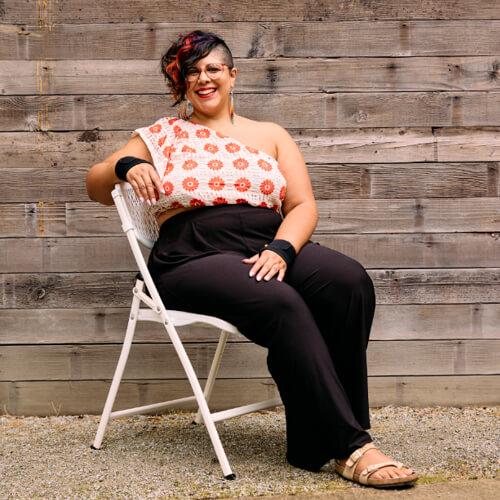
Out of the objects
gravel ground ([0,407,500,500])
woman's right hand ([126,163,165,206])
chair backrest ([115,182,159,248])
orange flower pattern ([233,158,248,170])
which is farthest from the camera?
chair backrest ([115,182,159,248])

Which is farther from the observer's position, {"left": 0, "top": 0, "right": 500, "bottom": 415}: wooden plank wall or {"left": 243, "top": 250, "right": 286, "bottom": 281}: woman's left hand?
{"left": 0, "top": 0, "right": 500, "bottom": 415}: wooden plank wall

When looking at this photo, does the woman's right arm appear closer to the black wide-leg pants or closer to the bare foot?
the black wide-leg pants

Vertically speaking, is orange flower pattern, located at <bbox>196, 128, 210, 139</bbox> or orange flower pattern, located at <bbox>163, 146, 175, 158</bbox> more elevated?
orange flower pattern, located at <bbox>196, 128, 210, 139</bbox>

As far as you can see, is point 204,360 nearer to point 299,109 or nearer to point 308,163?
point 308,163

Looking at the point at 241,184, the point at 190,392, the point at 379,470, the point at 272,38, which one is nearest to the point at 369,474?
the point at 379,470

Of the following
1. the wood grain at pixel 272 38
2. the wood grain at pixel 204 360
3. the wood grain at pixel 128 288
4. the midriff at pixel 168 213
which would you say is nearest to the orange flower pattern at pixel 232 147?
the midriff at pixel 168 213

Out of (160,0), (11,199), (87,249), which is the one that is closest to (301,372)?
(87,249)

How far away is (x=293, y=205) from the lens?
7.37ft

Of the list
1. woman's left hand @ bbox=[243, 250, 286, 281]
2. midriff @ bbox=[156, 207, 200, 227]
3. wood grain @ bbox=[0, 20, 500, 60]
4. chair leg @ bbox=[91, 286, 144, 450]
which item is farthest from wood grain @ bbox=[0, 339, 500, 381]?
wood grain @ bbox=[0, 20, 500, 60]

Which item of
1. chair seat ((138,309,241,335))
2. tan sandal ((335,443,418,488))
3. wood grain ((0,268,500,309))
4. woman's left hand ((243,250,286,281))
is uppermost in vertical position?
woman's left hand ((243,250,286,281))

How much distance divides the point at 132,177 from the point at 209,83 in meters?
0.46

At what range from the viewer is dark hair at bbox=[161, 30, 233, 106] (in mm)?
2172

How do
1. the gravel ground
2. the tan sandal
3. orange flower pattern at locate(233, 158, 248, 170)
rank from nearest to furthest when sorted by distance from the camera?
the tan sandal < the gravel ground < orange flower pattern at locate(233, 158, 248, 170)

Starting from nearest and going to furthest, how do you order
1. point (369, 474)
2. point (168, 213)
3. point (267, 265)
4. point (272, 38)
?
point (369, 474)
point (267, 265)
point (168, 213)
point (272, 38)
